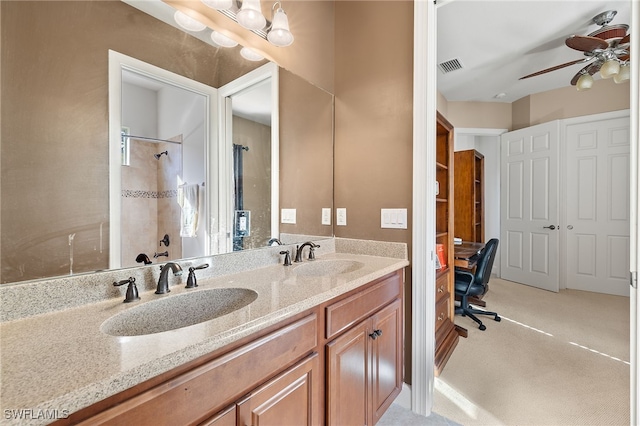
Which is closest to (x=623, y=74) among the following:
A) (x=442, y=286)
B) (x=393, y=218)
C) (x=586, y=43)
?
(x=586, y=43)

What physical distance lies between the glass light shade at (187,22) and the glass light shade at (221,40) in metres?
0.06

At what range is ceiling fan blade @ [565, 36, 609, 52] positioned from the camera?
242cm

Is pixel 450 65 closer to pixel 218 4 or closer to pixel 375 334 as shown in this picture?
pixel 218 4

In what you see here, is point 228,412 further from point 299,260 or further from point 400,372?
point 400,372

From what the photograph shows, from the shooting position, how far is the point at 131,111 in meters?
1.04

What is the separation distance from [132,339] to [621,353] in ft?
11.3

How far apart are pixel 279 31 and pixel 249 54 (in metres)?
0.21

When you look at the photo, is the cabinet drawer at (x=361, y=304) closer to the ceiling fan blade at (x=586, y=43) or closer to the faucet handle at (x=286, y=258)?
the faucet handle at (x=286, y=258)

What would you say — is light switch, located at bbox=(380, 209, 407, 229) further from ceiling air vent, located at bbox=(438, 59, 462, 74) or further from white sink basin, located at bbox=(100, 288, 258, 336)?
ceiling air vent, located at bbox=(438, 59, 462, 74)

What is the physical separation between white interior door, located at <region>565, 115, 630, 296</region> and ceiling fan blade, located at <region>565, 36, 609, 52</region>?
174cm

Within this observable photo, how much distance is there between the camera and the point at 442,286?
2.32m

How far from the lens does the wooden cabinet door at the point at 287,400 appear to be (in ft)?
2.58

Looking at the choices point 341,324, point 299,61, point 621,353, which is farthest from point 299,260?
point 621,353

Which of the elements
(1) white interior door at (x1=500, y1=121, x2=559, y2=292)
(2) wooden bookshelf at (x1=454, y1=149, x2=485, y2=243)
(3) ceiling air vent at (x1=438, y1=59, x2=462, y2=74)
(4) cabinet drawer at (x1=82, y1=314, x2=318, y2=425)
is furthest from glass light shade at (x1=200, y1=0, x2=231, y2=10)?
(1) white interior door at (x1=500, y1=121, x2=559, y2=292)
